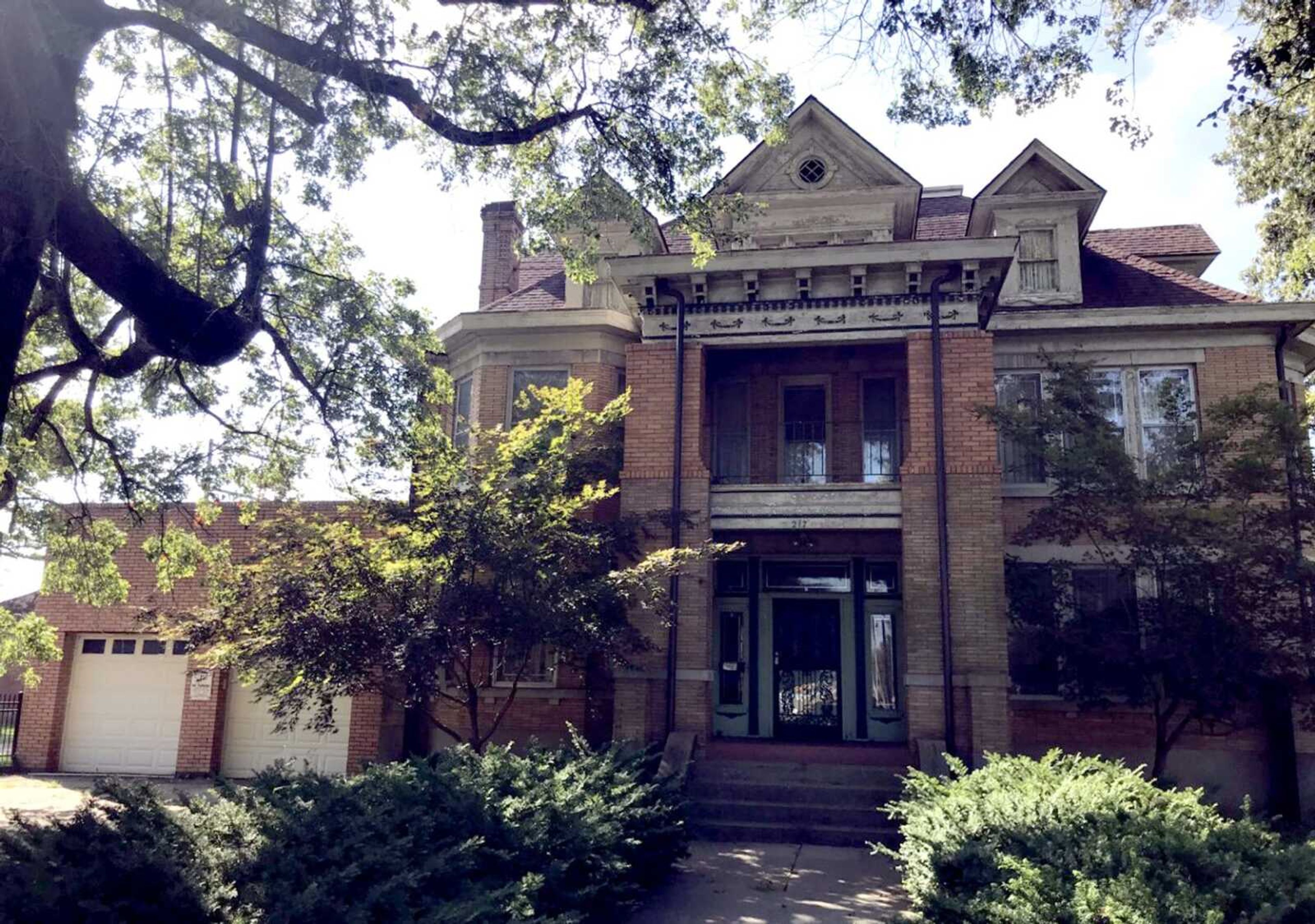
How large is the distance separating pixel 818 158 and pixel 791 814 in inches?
428

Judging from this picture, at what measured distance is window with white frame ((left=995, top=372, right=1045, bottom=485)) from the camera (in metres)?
15.0

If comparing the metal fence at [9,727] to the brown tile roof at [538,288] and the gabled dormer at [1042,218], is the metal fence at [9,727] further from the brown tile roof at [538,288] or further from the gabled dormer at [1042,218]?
the gabled dormer at [1042,218]

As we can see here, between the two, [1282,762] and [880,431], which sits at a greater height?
[880,431]

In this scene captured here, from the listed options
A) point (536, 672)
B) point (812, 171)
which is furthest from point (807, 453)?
point (536, 672)

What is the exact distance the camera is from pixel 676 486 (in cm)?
1410

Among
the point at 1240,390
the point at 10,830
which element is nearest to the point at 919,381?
the point at 1240,390

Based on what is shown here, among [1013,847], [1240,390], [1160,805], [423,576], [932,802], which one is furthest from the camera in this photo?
[1240,390]

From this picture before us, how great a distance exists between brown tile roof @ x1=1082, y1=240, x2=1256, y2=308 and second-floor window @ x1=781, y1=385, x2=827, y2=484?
4.60 m

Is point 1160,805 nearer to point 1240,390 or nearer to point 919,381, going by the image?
point 919,381

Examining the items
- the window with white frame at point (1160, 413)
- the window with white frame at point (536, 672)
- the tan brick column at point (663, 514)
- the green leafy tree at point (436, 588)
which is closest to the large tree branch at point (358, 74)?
the green leafy tree at point (436, 588)

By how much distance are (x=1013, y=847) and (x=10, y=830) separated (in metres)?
6.22

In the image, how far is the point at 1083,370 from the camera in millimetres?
13055

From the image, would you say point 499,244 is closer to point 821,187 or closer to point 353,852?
point 821,187

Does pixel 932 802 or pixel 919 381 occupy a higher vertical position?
pixel 919 381
